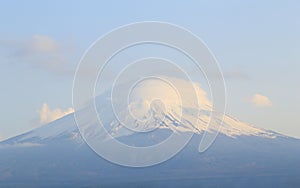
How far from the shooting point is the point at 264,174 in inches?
6014

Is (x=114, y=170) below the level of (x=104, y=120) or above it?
below

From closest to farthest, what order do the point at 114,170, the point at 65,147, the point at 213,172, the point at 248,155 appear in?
the point at 213,172 < the point at 114,170 < the point at 248,155 < the point at 65,147

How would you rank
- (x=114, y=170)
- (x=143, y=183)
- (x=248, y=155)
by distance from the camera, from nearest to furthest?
(x=143, y=183) < (x=114, y=170) < (x=248, y=155)

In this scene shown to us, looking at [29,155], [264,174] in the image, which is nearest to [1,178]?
[29,155]

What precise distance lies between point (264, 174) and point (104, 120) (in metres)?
54.7

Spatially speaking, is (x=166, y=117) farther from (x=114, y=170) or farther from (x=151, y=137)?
(x=114, y=170)

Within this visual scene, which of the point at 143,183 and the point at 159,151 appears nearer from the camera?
the point at 143,183

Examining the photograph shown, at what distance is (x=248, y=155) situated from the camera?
609 ft

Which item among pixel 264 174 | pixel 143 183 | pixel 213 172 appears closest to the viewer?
pixel 143 183

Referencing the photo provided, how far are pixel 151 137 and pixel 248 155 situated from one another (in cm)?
2643

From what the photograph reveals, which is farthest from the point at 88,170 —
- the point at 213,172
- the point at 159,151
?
the point at 213,172

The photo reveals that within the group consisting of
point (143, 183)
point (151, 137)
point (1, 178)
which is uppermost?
point (151, 137)

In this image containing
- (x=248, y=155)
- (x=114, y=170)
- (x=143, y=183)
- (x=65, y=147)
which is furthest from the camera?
(x=65, y=147)

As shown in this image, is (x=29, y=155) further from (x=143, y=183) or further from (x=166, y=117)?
(x=143, y=183)
